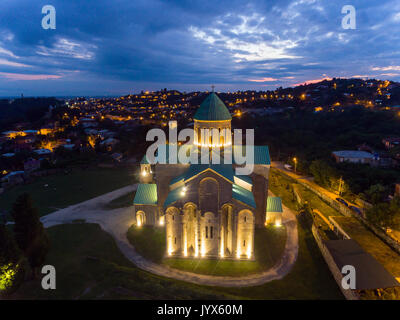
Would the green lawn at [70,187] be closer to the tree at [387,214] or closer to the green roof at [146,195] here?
the green roof at [146,195]

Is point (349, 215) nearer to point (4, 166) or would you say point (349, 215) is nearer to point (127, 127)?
point (4, 166)

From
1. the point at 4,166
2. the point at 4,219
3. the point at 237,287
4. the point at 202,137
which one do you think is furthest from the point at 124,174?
the point at 237,287

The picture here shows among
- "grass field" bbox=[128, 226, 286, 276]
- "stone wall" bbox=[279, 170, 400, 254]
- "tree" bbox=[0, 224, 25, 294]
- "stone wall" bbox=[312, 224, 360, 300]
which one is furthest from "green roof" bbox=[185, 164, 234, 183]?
"stone wall" bbox=[279, 170, 400, 254]

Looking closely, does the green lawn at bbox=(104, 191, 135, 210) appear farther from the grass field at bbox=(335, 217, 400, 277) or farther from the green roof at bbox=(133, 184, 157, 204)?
the grass field at bbox=(335, 217, 400, 277)

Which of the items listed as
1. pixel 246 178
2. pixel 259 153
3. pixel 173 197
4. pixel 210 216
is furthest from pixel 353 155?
pixel 173 197

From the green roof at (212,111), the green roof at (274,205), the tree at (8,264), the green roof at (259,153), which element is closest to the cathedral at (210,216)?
the green roof at (212,111)
